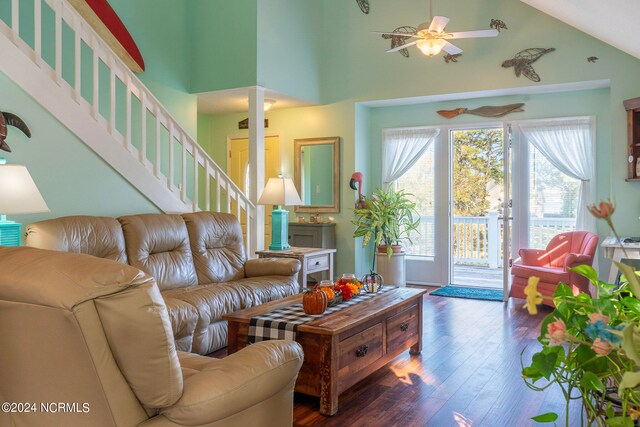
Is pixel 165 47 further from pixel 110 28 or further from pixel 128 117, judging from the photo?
pixel 128 117

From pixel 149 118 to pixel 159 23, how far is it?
1118mm

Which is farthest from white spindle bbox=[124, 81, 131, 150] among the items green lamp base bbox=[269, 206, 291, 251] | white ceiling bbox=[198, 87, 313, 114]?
white ceiling bbox=[198, 87, 313, 114]

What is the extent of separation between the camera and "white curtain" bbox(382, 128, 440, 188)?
7.05 meters

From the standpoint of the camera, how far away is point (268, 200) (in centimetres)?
517

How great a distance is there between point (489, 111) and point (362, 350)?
449cm

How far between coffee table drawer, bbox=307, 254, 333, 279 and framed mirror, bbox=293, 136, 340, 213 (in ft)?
5.72

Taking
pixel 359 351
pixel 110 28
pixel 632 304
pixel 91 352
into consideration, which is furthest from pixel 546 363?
pixel 110 28

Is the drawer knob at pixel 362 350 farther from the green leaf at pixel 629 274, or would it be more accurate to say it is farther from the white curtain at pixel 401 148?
the white curtain at pixel 401 148

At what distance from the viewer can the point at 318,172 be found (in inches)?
288

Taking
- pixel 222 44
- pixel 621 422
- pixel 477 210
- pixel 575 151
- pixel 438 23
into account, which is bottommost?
pixel 621 422

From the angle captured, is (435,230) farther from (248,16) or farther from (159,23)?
(159,23)

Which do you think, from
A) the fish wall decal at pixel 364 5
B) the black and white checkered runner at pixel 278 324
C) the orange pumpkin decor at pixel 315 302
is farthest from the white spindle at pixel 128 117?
the fish wall decal at pixel 364 5

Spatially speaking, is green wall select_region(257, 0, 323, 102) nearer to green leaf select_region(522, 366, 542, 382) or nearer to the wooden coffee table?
the wooden coffee table

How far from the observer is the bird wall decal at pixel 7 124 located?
134 inches
